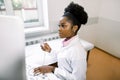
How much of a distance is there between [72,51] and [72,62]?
91mm

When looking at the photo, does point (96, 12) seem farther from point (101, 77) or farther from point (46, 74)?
point (46, 74)

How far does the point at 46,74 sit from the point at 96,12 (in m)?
2.18

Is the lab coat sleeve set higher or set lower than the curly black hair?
lower

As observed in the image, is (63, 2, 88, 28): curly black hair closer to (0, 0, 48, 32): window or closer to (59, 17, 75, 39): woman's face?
(59, 17, 75, 39): woman's face

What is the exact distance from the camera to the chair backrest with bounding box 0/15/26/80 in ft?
0.97

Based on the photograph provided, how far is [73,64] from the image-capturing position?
99 cm

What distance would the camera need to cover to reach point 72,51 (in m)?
1.01

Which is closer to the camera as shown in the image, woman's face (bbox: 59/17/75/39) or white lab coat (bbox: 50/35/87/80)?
white lab coat (bbox: 50/35/87/80)

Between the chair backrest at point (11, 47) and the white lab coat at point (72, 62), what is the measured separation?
2.19 ft

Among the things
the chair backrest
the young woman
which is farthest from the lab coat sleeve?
the chair backrest

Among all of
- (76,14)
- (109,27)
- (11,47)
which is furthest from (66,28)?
(109,27)

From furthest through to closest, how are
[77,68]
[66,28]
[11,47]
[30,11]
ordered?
[30,11] < [66,28] < [77,68] < [11,47]

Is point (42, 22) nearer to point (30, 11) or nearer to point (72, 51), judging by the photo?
point (30, 11)

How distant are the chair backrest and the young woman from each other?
2.21 ft
